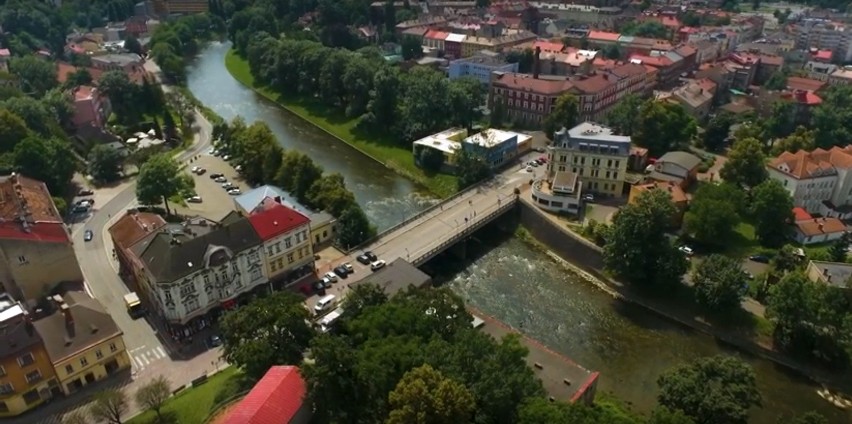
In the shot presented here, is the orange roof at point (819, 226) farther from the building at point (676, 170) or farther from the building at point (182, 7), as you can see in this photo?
the building at point (182, 7)

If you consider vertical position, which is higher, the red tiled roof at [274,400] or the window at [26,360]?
the red tiled roof at [274,400]

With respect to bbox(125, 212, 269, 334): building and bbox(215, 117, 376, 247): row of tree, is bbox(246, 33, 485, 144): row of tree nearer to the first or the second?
bbox(215, 117, 376, 247): row of tree

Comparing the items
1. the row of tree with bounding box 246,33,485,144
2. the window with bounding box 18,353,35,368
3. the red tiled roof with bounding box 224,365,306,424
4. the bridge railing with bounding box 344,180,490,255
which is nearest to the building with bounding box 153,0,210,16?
the row of tree with bounding box 246,33,485,144

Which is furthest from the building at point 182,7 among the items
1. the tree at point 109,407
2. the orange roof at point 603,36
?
the tree at point 109,407

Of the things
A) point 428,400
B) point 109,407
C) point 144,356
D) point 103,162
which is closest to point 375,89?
point 103,162

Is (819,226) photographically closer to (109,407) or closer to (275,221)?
(275,221)

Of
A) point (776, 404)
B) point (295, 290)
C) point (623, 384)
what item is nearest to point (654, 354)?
point (623, 384)

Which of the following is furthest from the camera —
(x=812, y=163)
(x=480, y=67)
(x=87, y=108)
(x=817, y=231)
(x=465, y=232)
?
(x=480, y=67)
